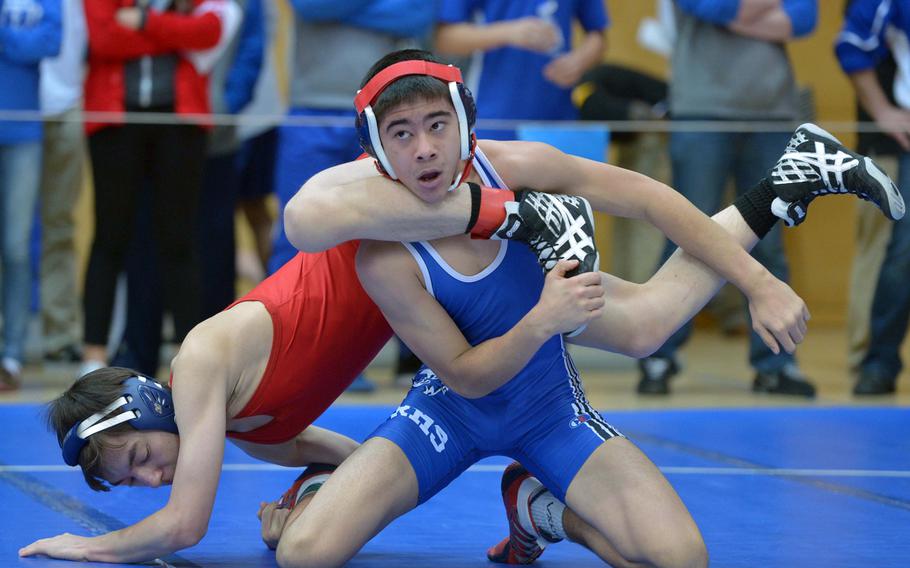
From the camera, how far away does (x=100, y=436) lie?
3.30 metres

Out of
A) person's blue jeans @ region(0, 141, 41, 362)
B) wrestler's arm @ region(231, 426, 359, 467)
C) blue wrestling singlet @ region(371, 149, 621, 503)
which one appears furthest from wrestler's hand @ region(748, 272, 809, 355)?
person's blue jeans @ region(0, 141, 41, 362)

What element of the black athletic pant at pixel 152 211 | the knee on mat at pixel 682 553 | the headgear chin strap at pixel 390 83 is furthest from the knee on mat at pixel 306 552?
the black athletic pant at pixel 152 211

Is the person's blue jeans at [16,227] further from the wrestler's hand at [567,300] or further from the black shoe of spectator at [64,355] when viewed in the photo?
the wrestler's hand at [567,300]

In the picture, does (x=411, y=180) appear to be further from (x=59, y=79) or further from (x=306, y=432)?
(x=59, y=79)

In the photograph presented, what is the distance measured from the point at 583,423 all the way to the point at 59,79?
3.61 metres

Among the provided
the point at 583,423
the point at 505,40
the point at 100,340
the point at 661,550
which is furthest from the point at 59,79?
the point at 661,550

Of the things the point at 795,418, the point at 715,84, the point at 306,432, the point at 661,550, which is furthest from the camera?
the point at 715,84

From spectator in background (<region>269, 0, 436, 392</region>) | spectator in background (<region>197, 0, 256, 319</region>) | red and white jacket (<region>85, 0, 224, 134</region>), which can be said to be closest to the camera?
red and white jacket (<region>85, 0, 224, 134</region>)

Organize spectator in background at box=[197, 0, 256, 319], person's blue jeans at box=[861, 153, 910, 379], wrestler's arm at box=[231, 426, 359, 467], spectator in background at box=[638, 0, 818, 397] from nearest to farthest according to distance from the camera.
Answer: wrestler's arm at box=[231, 426, 359, 467] → spectator in background at box=[638, 0, 818, 397] → person's blue jeans at box=[861, 153, 910, 379] → spectator in background at box=[197, 0, 256, 319]

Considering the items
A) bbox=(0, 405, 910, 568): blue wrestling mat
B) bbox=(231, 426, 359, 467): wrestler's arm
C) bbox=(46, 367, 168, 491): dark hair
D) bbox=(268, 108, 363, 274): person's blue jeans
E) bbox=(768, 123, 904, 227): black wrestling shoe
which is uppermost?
bbox=(768, 123, 904, 227): black wrestling shoe

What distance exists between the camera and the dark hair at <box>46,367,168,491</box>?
331cm

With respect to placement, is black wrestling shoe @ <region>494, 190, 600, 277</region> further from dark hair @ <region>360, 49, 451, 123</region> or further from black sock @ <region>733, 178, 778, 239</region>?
black sock @ <region>733, 178, 778, 239</region>

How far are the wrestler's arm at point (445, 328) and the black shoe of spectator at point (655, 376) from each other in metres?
2.81

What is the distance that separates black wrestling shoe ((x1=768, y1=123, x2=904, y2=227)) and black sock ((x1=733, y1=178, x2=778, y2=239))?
26mm
